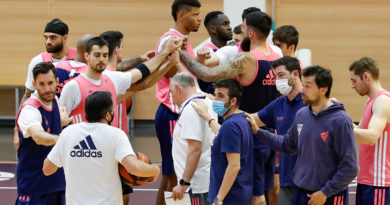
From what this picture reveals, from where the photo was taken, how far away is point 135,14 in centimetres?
1373

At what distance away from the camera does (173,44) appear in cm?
579

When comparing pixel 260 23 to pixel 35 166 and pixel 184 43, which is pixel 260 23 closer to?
pixel 184 43

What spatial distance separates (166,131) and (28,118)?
1955 mm

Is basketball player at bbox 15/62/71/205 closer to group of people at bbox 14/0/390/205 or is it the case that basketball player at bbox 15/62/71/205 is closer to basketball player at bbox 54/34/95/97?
group of people at bbox 14/0/390/205

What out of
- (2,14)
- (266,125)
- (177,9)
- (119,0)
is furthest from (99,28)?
(266,125)

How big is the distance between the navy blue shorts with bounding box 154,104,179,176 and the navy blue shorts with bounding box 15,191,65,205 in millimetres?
1602

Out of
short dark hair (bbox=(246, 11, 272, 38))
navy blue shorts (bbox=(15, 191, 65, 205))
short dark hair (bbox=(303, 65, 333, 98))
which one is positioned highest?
short dark hair (bbox=(246, 11, 272, 38))

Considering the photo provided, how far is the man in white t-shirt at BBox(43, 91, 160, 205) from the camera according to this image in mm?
4277

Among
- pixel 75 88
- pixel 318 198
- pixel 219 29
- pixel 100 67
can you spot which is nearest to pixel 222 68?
pixel 100 67

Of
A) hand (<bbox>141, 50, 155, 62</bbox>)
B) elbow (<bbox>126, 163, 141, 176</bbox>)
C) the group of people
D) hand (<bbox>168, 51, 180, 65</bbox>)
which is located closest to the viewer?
elbow (<bbox>126, 163, 141, 176</bbox>)

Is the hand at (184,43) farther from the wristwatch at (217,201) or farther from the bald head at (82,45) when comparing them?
the wristwatch at (217,201)

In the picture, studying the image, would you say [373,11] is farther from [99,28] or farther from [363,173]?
[363,173]

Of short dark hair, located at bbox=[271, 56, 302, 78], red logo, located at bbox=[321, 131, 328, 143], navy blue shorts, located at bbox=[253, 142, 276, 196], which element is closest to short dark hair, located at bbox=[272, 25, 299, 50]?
short dark hair, located at bbox=[271, 56, 302, 78]

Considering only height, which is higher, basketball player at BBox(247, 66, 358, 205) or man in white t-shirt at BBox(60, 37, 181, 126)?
man in white t-shirt at BBox(60, 37, 181, 126)
